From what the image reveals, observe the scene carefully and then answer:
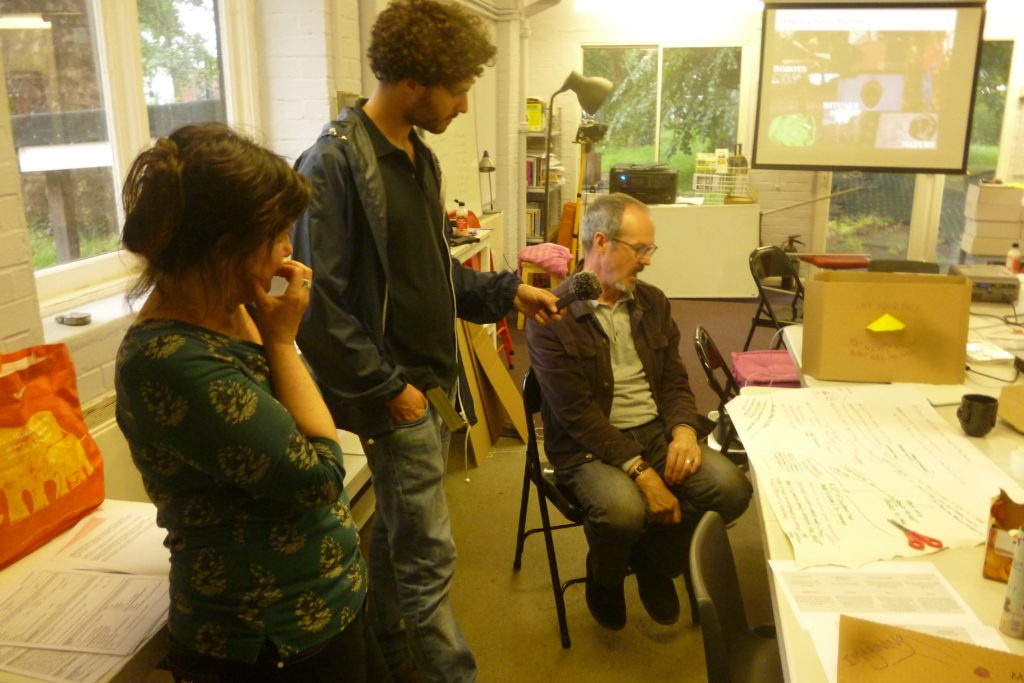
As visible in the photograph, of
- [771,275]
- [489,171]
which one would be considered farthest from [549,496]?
[489,171]

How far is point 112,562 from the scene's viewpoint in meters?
1.31

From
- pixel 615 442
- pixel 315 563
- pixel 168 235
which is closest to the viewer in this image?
pixel 168 235

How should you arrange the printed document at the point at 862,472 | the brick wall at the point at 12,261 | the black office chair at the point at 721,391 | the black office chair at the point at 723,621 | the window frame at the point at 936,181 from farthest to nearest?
the window frame at the point at 936,181 < the black office chair at the point at 721,391 < the brick wall at the point at 12,261 < the printed document at the point at 862,472 < the black office chair at the point at 723,621

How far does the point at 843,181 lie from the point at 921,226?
0.68 meters

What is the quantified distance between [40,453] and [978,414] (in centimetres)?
175

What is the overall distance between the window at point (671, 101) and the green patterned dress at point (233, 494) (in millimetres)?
5933

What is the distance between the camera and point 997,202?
5129 millimetres

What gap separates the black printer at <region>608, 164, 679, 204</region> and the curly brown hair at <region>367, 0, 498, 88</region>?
14.7ft

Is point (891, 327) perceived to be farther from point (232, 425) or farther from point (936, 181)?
point (936, 181)

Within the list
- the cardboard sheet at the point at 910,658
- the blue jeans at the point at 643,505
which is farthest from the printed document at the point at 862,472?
the blue jeans at the point at 643,505

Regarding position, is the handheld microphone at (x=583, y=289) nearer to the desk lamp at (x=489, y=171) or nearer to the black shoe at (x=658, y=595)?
the black shoe at (x=658, y=595)

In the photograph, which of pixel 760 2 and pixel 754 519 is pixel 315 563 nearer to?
pixel 754 519

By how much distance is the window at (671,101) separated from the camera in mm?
6418

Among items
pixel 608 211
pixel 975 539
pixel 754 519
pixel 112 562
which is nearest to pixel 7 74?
pixel 112 562
